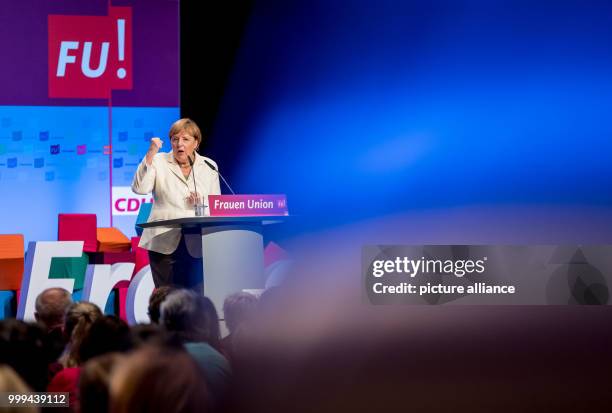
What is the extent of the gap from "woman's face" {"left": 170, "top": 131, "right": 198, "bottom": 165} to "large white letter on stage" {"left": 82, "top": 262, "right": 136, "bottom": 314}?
2270mm

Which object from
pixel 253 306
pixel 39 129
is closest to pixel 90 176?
pixel 39 129

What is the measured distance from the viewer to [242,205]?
140 inches

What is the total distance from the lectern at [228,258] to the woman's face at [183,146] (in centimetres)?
32

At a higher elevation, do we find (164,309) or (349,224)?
(349,224)

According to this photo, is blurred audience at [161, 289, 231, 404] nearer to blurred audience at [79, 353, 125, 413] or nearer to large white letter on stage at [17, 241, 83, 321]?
blurred audience at [79, 353, 125, 413]

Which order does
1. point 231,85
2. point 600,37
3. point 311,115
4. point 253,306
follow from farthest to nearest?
point 231,85 < point 253,306 < point 311,115 < point 600,37

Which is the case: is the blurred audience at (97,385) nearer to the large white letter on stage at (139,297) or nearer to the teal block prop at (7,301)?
the large white letter on stage at (139,297)

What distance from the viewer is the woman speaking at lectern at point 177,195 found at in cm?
388

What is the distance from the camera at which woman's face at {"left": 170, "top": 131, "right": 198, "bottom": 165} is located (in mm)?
3879

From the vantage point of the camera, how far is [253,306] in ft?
10.3

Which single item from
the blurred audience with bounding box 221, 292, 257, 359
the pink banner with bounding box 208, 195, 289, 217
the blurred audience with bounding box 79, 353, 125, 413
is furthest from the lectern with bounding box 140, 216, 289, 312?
the blurred audience with bounding box 79, 353, 125, 413

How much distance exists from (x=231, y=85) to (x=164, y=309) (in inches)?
98.4

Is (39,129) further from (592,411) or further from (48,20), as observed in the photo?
(592,411)

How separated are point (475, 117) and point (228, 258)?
1367 millimetres
